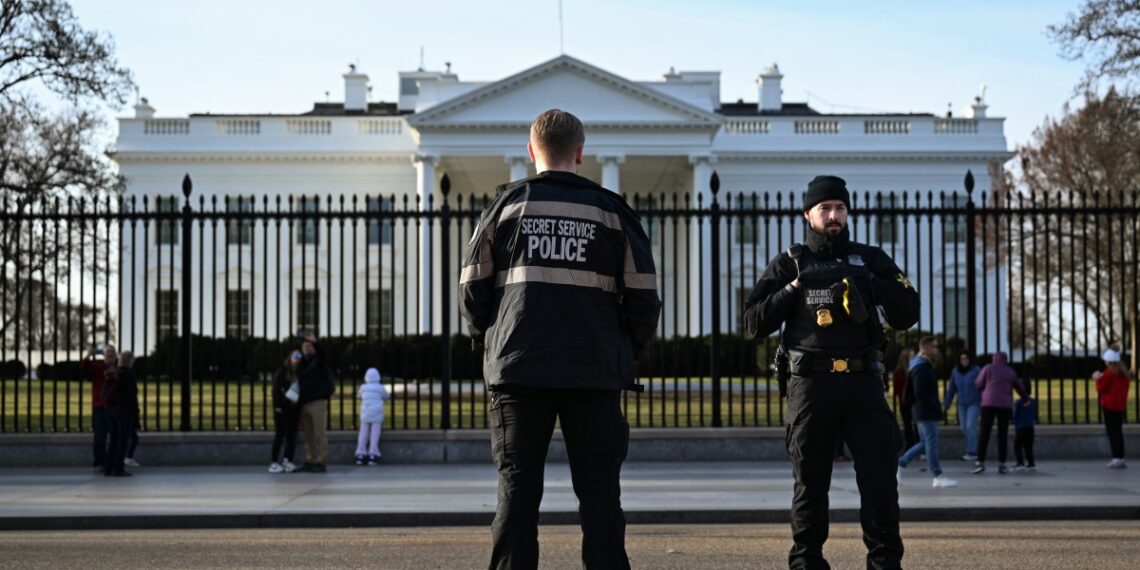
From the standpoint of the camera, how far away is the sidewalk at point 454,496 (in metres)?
10.6

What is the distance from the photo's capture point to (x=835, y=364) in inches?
228

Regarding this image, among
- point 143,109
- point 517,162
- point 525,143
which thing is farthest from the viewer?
point 143,109

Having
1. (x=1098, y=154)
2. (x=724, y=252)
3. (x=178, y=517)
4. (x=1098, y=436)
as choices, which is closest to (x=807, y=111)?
(x=724, y=252)

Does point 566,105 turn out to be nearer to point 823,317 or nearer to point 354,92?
point 354,92

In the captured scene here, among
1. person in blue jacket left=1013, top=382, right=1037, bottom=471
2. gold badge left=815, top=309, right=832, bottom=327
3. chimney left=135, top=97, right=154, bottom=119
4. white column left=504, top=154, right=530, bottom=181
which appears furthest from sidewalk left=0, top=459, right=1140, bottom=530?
chimney left=135, top=97, right=154, bottom=119

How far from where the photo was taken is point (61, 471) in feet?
50.1

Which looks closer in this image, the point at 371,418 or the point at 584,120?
the point at 371,418

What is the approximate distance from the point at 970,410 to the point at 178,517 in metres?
8.89

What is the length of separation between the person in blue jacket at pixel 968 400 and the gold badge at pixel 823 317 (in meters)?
9.91

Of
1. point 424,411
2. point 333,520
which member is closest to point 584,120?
point 424,411

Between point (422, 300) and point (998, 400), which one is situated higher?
point (422, 300)

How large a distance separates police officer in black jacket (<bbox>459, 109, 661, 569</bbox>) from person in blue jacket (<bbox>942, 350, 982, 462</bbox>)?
11298 mm

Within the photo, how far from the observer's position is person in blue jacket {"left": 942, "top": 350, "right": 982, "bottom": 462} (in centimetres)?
1523

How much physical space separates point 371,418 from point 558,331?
36.3 feet
